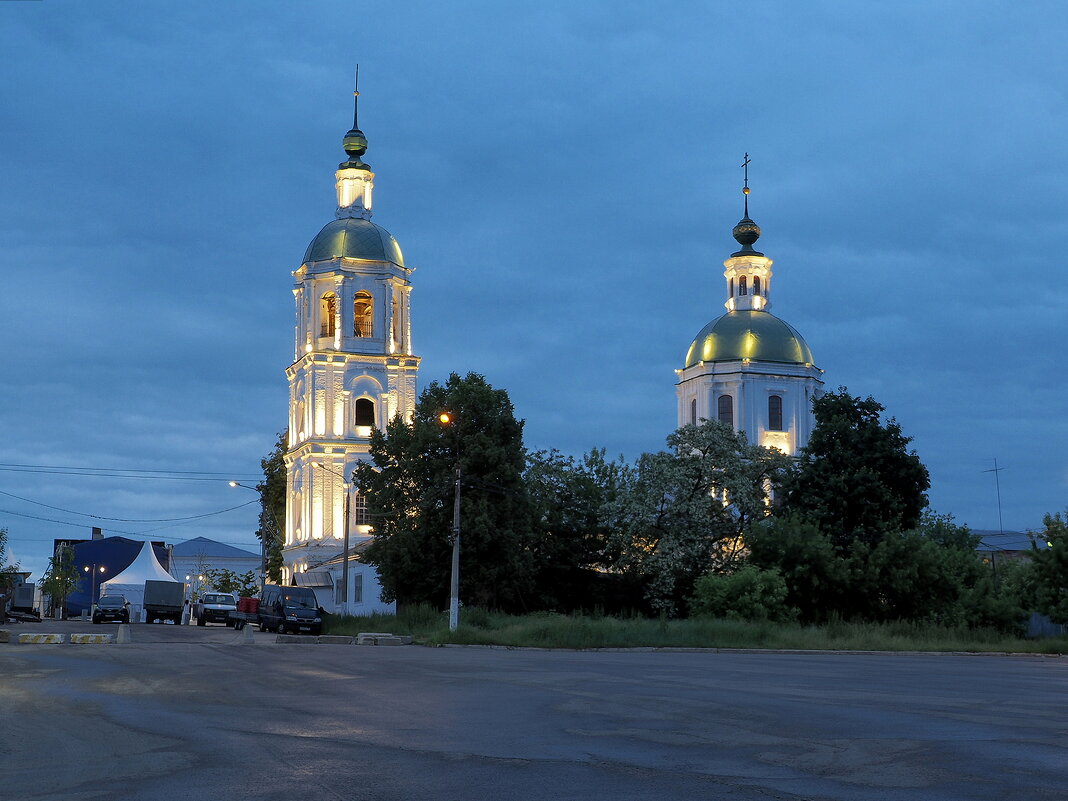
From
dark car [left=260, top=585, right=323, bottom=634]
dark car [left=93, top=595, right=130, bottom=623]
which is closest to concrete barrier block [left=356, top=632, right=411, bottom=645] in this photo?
dark car [left=260, top=585, right=323, bottom=634]

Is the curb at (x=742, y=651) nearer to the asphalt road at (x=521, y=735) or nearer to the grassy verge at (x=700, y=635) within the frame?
the grassy verge at (x=700, y=635)

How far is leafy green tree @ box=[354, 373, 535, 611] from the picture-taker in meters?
54.3

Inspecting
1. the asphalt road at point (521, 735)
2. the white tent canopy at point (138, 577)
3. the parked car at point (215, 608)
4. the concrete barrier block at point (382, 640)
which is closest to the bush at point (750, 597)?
the concrete barrier block at point (382, 640)

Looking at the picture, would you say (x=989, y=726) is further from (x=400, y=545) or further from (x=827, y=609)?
(x=400, y=545)

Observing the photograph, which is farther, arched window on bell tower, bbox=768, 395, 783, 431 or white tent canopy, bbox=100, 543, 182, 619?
arched window on bell tower, bbox=768, 395, 783, 431

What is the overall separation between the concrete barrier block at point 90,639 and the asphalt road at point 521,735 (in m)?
15.7

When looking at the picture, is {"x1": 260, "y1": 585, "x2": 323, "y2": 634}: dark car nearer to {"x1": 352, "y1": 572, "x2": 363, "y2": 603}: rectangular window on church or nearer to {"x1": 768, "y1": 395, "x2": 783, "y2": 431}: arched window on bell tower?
{"x1": 352, "y1": 572, "x2": 363, "y2": 603}: rectangular window on church

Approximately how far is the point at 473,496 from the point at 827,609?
14741 millimetres

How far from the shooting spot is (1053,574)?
48.3 meters

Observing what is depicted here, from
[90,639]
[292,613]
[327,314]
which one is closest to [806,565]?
[292,613]

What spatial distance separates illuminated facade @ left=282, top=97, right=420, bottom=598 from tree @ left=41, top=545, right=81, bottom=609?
24.3 meters

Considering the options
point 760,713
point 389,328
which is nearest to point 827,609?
point 760,713

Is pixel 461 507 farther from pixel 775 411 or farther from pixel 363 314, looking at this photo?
pixel 775 411

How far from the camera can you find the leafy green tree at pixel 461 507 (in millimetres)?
54312
